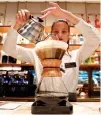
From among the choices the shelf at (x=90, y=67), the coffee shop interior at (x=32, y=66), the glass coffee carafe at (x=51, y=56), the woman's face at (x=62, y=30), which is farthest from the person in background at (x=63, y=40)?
the shelf at (x=90, y=67)

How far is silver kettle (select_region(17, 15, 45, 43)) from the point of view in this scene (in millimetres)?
1112

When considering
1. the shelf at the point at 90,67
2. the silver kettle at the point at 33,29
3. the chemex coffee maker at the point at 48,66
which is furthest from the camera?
the shelf at the point at 90,67

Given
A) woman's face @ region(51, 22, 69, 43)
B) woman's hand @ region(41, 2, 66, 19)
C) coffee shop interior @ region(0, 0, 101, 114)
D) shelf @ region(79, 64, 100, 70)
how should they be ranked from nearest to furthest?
woman's hand @ region(41, 2, 66, 19) < woman's face @ region(51, 22, 69, 43) < coffee shop interior @ region(0, 0, 101, 114) < shelf @ region(79, 64, 100, 70)

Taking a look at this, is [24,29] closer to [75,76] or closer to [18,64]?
[75,76]

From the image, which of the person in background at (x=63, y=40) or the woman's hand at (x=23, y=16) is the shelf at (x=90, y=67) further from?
the woman's hand at (x=23, y=16)

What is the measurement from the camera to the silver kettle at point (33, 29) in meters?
1.11

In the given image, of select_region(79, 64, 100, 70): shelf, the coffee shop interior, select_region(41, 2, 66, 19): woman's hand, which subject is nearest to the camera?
select_region(41, 2, 66, 19): woman's hand

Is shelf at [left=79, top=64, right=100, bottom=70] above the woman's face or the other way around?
the other way around

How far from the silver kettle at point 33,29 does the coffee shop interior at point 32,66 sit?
141 cm

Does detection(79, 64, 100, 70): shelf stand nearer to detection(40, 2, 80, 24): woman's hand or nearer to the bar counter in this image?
detection(40, 2, 80, 24): woman's hand

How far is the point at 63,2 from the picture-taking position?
3.80 m

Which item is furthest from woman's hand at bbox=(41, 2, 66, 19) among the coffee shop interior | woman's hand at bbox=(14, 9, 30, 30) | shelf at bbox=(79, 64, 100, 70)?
shelf at bbox=(79, 64, 100, 70)

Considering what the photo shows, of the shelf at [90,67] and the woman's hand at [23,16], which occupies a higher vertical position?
the woman's hand at [23,16]

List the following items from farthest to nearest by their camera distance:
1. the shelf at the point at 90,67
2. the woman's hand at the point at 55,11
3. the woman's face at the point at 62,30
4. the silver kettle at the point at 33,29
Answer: the shelf at the point at 90,67 < the woman's face at the point at 62,30 < the woman's hand at the point at 55,11 < the silver kettle at the point at 33,29
